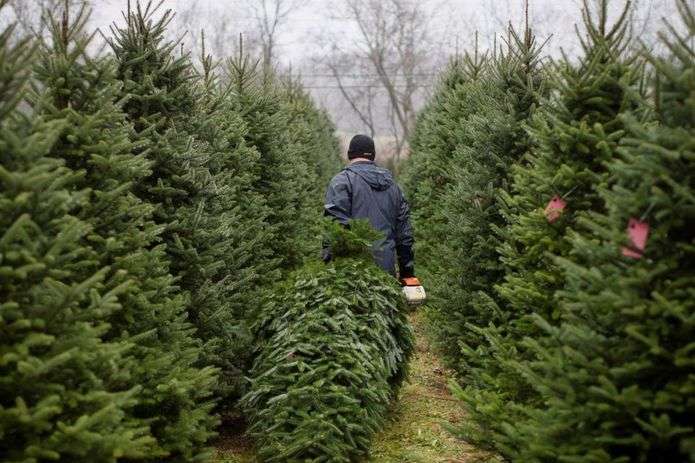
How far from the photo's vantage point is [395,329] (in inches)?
241

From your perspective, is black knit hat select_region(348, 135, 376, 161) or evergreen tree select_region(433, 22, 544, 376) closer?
evergreen tree select_region(433, 22, 544, 376)

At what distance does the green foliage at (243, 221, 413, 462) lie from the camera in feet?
15.4

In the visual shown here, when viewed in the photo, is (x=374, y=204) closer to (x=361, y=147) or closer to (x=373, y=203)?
(x=373, y=203)

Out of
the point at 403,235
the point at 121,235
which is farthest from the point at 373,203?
the point at 121,235

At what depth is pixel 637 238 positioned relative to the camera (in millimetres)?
3137

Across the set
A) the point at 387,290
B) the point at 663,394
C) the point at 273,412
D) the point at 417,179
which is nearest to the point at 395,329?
the point at 387,290

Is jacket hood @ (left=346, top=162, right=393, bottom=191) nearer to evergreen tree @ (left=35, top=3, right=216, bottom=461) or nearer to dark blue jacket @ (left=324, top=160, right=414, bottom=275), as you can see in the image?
dark blue jacket @ (left=324, top=160, right=414, bottom=275)

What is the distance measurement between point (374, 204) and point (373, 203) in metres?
0.02

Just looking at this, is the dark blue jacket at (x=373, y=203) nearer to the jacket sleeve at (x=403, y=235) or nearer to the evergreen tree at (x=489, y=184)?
the jacket sleeve at (x=403, y=235)

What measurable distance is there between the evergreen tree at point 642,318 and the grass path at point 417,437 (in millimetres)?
1694

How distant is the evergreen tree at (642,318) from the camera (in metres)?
2.96

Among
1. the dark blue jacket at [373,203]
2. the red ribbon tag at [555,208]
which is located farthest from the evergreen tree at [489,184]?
the red ribbon tag at [555,208]

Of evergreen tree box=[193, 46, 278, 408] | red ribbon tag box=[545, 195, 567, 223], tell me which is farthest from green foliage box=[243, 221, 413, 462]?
red ribbon tag box=[545, 195, 567, 223]

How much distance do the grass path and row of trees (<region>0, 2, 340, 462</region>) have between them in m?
0.53
